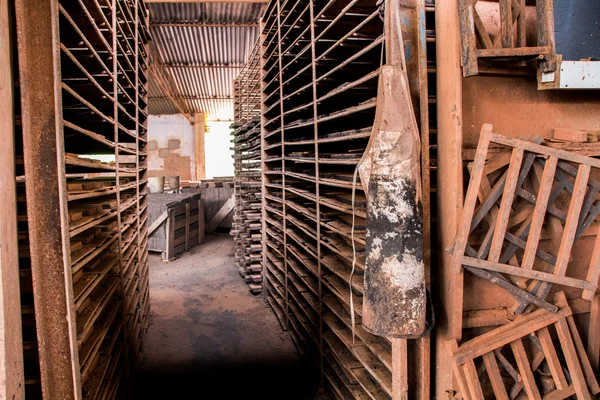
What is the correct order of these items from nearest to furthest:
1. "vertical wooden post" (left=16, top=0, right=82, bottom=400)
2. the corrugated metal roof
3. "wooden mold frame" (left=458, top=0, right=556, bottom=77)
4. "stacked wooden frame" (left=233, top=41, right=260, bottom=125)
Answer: "vertical wooden post" (left=16, top=0, right=82, bottom=400) < "wooden mold frame" (left=458, top=0, right=556, bottom=77) < "stacked wooden frame" (left=233, top=41, right=260, bottom=125) < the corrugated metal roof

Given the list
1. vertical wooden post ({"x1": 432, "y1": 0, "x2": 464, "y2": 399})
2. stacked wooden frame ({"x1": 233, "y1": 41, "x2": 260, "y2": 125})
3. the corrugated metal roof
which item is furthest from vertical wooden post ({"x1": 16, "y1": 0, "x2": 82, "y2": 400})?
the corrugated metal roof

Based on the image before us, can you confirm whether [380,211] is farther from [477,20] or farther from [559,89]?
[559,89]

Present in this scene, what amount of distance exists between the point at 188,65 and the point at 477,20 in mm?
13890

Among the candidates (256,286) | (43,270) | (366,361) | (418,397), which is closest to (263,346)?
(256,286)

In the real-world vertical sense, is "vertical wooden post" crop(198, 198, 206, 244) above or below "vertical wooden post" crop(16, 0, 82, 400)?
below

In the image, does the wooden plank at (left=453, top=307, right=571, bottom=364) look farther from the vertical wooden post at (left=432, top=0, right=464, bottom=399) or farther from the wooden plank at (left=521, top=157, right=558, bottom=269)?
the wooden plank at (left=521, top=157, right=558, bottom=269)

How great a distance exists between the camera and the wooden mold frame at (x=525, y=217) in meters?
2.09

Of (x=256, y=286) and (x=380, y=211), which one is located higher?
(x=380, y=211)

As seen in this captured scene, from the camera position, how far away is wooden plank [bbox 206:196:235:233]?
1273cm

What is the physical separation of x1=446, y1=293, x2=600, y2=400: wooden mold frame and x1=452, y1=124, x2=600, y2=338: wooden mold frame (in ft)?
0.33

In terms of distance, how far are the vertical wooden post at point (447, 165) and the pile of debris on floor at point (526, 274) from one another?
2.8 inches

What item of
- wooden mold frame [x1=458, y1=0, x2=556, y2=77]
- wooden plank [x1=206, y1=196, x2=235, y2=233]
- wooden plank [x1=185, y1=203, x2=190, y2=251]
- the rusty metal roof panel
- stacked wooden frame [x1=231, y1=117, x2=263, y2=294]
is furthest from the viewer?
wooden plank [x1=206, y1=196, x2=235, y2=233]

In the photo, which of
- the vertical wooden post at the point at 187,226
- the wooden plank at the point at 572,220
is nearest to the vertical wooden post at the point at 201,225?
the vertical wooden post at the point at 187,226

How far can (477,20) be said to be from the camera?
2.12 meters
